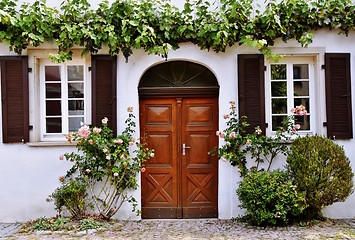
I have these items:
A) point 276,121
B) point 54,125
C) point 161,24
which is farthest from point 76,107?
point 276,121

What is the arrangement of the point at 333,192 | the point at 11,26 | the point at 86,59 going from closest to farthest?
the point at 333,192 < the point at 11,26 < the point at 86,59

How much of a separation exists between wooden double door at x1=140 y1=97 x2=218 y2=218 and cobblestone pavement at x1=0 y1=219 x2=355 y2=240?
59cm

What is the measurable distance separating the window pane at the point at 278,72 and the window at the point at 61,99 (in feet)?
11.4

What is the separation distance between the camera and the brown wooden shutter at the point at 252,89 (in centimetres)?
730

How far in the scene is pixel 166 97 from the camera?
756 cm

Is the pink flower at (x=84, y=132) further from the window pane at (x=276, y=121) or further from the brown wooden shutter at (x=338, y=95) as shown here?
the brown wooden shutter at (x=338, y=95)

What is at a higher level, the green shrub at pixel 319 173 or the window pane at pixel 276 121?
the window pane at pixel 276 121

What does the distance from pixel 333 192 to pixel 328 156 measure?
22.4 inches

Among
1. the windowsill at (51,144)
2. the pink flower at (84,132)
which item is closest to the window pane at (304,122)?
the pink flower at (84,132)

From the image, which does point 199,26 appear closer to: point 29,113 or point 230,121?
point 230,121

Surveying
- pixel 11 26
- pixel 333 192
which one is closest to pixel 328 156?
pixel 333 192

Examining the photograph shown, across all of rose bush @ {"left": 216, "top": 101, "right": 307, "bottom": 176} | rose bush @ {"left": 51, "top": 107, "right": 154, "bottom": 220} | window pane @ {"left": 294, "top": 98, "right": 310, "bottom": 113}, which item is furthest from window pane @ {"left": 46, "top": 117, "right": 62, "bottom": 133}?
window pane @ {"left": 294, "top": 98, "right": 310, "bottom": 113}

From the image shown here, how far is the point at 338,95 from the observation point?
736cm

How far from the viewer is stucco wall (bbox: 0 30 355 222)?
7.27 m
